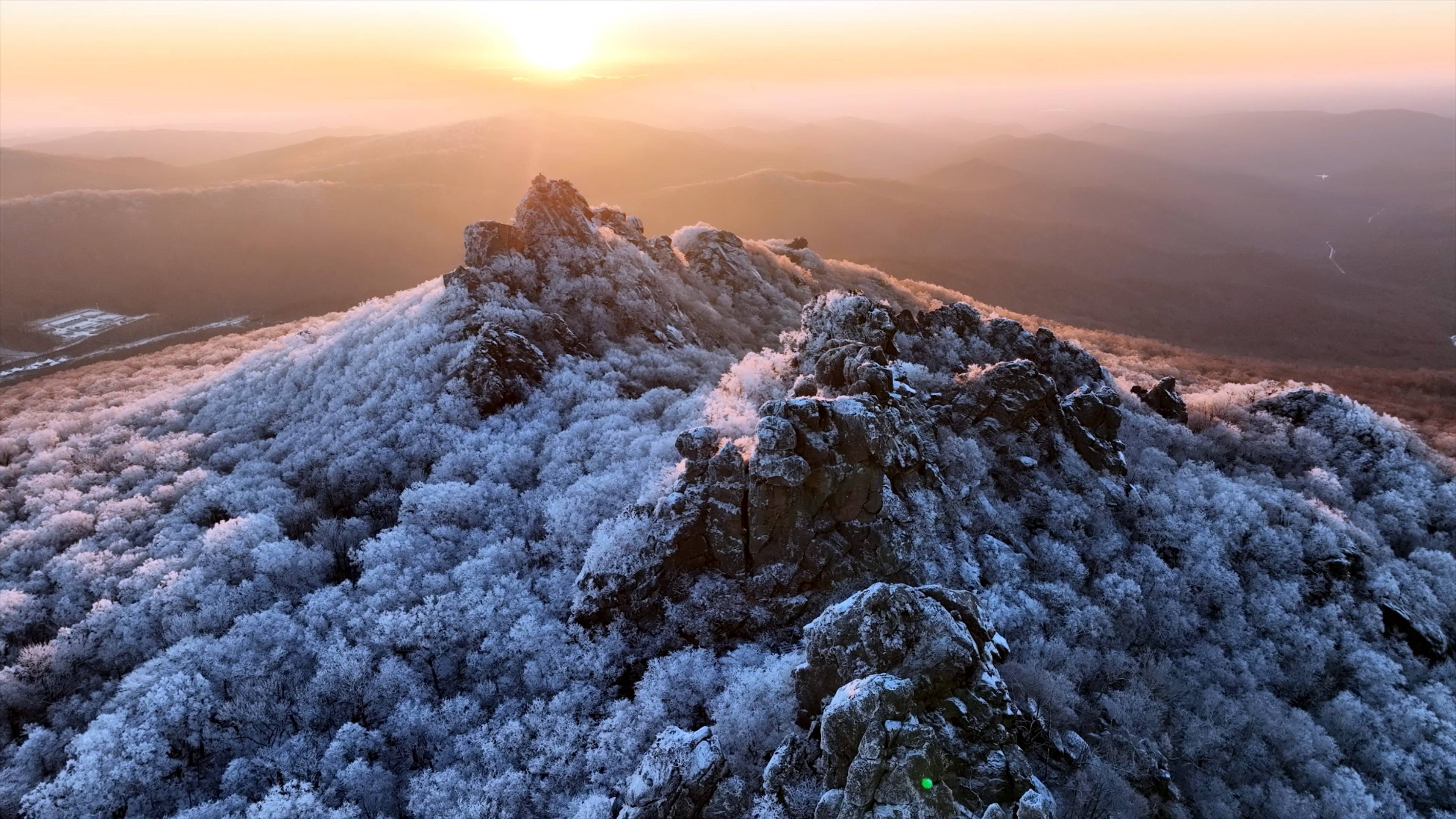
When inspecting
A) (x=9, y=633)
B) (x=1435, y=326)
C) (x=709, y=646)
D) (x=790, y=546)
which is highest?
(x=790, y=546)

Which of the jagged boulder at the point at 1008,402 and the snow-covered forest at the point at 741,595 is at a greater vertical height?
the jagged boulder at the point at 1008,402

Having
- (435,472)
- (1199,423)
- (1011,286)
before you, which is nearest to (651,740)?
(435,472)

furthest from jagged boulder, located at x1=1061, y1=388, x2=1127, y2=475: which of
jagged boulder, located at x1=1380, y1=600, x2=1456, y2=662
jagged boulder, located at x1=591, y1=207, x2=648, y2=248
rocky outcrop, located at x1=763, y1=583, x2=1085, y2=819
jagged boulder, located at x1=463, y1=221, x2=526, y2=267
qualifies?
jagged boulder, located at x1=591, y1=207, x2=648, y2=248

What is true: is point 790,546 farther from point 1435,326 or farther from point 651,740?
point 1435,326

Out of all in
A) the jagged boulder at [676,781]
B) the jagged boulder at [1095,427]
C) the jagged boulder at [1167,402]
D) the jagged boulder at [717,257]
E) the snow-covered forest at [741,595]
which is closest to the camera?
the jagged boulder at [676,781]

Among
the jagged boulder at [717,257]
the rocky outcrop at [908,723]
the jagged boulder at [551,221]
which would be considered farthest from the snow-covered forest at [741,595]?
the jagged boulder at [717,257]

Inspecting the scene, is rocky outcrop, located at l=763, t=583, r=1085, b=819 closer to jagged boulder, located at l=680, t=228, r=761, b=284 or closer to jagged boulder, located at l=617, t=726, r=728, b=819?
jagged boulder, located at l=617, t=726, r=728, b=819

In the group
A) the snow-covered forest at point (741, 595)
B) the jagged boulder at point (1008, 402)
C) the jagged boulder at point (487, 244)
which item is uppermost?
the jagged boulder at point (487, 244)

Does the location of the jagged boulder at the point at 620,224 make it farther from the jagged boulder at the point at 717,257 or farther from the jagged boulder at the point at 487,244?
the jagged boulder at the point at 487,244
